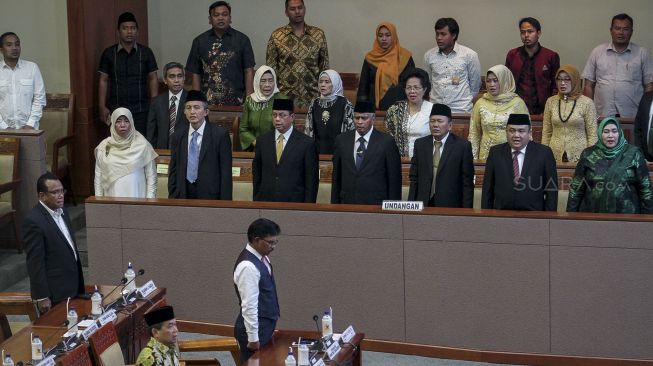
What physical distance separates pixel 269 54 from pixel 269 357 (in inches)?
182

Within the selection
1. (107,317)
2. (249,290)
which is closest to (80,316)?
(107,317)

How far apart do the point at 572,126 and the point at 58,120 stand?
4.88 m

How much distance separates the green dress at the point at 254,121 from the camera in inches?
363

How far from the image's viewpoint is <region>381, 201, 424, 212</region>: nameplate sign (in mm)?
7562

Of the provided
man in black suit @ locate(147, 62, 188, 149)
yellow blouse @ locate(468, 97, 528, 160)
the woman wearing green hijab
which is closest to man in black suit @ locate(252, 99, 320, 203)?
yellow blouse @ locate(468, 97, 528, 160)

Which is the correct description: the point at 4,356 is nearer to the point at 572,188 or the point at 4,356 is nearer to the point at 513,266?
the point at 513,266

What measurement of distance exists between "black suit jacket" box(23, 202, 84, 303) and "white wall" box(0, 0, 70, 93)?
14.2 ft

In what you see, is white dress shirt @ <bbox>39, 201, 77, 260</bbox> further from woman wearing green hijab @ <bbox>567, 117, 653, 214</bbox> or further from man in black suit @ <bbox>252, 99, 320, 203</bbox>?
woman wearing green hijab @ <bbox>567, 117, 653, 214</bbox>

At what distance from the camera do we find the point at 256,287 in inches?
247

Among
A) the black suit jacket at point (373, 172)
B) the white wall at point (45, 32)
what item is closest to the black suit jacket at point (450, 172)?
the black suit jacket at point (373, 172)

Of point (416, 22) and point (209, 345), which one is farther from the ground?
point (416, 22)

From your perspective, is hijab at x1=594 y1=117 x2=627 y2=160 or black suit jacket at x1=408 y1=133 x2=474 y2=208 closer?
hijab at x1=594 y1=117 x2=627 y2=160

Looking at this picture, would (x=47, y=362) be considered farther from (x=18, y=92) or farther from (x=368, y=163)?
(x=18, y=92)

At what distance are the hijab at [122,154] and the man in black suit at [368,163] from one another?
1.49m
